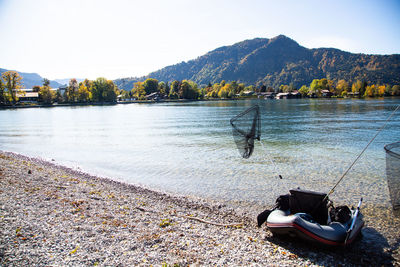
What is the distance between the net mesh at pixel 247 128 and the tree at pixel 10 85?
162834 mm

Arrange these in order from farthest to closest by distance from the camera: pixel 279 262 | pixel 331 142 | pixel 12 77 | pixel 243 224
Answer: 1. pixel 12 77
2. pixel 331 142
3. pixel 243 224
4. pixel 279 262

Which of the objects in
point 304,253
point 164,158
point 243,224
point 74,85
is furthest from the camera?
point 74,85

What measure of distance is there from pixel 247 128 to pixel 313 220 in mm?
5034

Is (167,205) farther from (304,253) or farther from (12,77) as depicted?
(12,77)

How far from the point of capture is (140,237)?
27.0ft

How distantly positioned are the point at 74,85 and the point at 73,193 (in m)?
179

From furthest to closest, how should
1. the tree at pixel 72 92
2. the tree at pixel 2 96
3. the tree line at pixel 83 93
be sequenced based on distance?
the tree at pixel 72 92
the tree line at pixel 83 93
the tree at pixel 2 96

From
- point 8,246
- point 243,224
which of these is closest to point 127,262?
point 8,246

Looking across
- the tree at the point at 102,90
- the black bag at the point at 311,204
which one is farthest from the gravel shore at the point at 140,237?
the tree at the point at 102,90

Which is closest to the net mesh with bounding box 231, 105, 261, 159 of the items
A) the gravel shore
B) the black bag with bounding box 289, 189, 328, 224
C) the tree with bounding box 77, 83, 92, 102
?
the black bag with bounding box 289, 189, 328, 224

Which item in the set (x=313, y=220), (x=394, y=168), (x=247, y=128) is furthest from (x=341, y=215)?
(x=247, y=128)

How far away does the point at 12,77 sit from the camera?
135375 millimetres

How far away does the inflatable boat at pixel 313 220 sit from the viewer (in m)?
7.80

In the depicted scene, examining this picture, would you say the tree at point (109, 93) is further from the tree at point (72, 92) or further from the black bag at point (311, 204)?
the black bag at point (311, 204)
